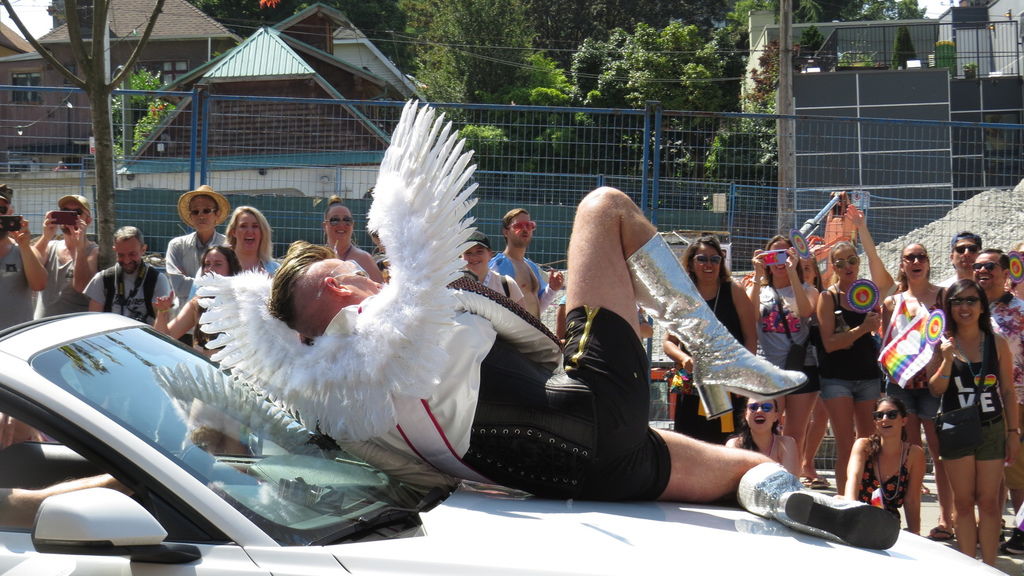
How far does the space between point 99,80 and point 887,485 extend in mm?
5229

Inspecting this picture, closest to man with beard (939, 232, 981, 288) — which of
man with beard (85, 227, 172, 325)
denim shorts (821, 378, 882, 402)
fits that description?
denim shorts (821, 378, 882, 402)

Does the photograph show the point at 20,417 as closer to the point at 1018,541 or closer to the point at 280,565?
the point at 280,565

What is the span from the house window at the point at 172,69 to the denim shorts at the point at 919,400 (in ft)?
150

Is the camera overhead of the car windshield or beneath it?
overhead

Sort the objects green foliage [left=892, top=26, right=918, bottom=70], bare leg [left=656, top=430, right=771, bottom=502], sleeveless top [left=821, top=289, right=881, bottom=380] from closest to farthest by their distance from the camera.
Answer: bare leg [left=656, top=430, right=771, bottom=502]
sleeveless top [left=821, top=289, right=881, bottom=380]
green foliage [left=892, top=26, right=918, bottom=70]

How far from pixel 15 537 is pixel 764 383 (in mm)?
2437

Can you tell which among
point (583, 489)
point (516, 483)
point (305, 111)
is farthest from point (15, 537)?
point (305, 111)

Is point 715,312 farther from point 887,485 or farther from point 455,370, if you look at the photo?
point 455,370

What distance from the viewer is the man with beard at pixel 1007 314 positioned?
6.09 m

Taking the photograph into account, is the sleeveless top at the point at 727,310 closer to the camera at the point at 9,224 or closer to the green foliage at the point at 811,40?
the camera at the point at 9,224

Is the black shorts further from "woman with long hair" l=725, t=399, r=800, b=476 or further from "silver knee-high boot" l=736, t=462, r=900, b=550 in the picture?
"woman with long hair" l=725, t=399, r=800, b=476

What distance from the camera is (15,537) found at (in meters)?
2.43

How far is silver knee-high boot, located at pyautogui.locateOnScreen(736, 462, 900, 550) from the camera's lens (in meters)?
2.77

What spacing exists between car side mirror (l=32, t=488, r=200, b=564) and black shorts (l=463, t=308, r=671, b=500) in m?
1.09
